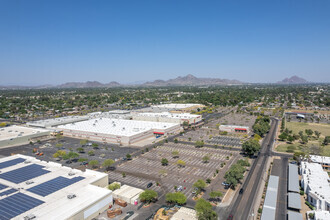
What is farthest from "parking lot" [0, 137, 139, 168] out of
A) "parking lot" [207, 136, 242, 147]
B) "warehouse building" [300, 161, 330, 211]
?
"warehouse building" [300, 161, 330, 211]

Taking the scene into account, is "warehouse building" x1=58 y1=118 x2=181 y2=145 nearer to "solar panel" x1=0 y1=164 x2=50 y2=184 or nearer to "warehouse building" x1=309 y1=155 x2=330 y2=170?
"solar panel" x1=0 y1=164 x2=50 y2=184

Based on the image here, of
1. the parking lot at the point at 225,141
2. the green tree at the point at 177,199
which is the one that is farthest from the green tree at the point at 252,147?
the green tree at the point at 177,199

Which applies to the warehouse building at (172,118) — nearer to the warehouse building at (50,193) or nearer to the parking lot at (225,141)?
the parking lot at (225,141)

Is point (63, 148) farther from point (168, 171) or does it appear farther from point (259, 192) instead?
point (259, 192)

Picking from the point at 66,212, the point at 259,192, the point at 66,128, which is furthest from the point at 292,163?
the point at 66,128

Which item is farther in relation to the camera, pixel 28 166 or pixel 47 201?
pixel 28 166

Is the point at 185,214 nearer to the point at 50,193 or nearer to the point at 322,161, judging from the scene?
the point at 50,193
